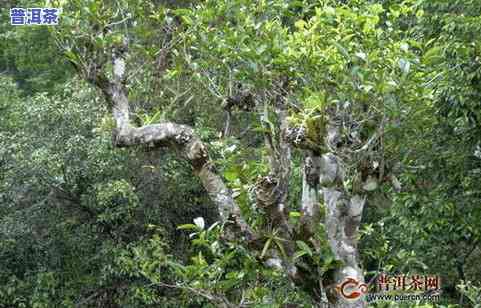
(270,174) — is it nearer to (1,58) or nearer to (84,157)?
(84,157)

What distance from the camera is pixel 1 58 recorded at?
34.1ft

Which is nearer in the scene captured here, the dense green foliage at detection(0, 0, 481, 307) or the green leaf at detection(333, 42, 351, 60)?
the green leaf at detection(333, 42, 351, 60)

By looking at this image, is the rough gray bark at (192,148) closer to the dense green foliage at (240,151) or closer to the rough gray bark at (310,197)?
the dense green foliage at (240,151)

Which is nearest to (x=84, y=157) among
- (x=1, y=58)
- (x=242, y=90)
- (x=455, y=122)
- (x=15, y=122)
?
(x=15, y=122)

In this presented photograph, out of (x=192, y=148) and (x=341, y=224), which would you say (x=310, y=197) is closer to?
(x=341, y=224)

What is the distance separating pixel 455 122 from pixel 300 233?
1285 mm

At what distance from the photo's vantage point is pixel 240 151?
11.9ft

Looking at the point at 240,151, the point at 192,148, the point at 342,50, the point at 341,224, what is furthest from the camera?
the point at 240,151

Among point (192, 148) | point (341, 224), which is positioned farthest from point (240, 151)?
point (341, 224)

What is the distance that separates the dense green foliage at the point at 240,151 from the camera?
113 inches

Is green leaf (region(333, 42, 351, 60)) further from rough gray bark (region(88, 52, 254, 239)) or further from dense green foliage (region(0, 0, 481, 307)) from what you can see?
rough gray bark (region(88, 52, 254, 239))

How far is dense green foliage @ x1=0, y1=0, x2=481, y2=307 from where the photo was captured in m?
2.87

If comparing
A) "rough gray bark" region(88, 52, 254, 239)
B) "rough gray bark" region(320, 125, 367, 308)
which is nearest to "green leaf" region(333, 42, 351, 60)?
"rough gray bark" region(320, 125, 367, 308)

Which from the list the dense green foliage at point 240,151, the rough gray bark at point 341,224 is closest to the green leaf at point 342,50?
the dense green foliage at point 240,151
